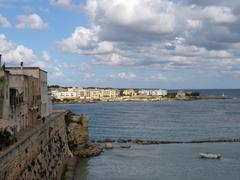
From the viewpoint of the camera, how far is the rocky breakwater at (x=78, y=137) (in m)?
61.2

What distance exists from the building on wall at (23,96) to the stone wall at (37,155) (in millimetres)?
2171

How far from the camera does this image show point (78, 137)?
6331 cm

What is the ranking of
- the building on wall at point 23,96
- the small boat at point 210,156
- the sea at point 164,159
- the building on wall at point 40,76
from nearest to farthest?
the building on wall at point 23,96 < the sea at point 164,159 < the building on wall at point 40,76 < the small boat at point 210,156

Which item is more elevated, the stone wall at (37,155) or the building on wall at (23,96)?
the building on wall at (23,96)

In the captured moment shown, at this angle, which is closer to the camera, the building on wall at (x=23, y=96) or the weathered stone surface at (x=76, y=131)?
the building on wall at (x=23, y=96)

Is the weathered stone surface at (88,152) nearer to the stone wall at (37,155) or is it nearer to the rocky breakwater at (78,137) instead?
the rocky breakwater at (78,137)

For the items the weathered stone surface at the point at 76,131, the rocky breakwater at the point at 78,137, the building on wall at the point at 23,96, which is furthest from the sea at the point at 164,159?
the building on wall at the point at 23,96

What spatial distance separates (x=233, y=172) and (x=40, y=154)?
79.5ft

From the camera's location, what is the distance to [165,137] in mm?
83750

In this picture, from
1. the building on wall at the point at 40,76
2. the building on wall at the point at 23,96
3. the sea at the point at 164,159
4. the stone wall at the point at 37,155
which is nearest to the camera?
the stone wall at the point at 37,155

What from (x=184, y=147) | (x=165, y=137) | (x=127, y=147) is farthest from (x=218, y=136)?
(x=127, y=147)

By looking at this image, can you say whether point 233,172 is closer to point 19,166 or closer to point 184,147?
point 184,147

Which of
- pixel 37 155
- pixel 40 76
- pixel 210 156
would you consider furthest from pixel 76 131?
pixel 37 155

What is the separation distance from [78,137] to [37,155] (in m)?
28.5
